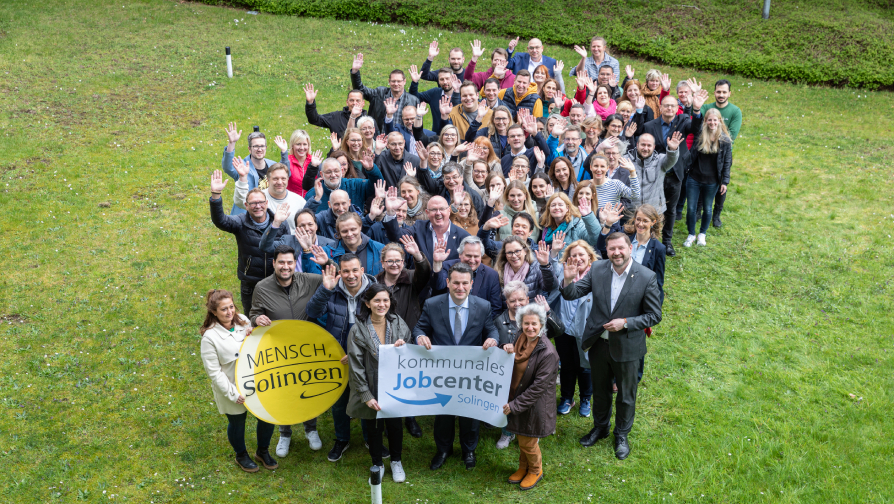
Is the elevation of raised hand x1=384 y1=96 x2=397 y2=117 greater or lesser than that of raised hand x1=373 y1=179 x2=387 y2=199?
greater

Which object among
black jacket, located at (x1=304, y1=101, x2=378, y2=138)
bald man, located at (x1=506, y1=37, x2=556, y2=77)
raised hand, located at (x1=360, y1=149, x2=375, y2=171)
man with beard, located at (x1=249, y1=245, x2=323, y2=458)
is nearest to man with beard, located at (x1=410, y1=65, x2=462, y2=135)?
black jacket, located at (x1=304, y1=101, x2=378, y2=138)

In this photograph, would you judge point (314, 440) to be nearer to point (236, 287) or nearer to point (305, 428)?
point (305, 428)

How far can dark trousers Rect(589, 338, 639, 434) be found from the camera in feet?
24.3

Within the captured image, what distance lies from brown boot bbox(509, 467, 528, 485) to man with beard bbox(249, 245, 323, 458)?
2.81m

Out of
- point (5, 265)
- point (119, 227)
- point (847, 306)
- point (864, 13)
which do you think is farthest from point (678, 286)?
point (864, 13)

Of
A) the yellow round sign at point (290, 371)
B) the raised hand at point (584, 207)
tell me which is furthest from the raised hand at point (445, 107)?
the yellow round sign at point (290, 371)

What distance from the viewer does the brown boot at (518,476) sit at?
735 cm

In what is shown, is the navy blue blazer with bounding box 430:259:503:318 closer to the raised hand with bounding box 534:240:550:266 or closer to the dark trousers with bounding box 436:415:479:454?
the raised hand with bounding box 534:240:550:266

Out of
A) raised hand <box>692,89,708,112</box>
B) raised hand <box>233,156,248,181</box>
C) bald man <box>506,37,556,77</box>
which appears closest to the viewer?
raised hand <box>233,156,248,181</box>

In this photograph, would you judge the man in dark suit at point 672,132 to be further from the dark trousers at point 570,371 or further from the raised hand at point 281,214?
the raised hand at point 281,214

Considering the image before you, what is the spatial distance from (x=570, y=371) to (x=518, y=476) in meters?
1.54

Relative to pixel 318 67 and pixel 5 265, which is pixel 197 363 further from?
pixel 318 67

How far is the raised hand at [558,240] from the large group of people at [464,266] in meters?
0.02

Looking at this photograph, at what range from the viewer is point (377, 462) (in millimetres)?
7051
